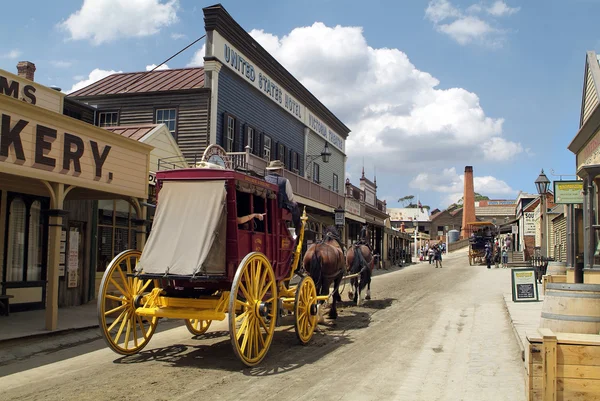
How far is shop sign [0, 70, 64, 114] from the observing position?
1128 cm

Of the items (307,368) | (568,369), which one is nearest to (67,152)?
(307,368)

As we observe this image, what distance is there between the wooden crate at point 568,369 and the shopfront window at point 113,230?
1137cm

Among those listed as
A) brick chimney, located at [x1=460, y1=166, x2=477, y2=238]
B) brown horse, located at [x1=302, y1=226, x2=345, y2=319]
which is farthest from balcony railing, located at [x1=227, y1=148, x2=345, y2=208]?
brick chimney, located at [x1=460, y1=166, x2=477, y2=238]

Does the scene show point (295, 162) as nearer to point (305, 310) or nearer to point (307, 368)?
point (305, 310)

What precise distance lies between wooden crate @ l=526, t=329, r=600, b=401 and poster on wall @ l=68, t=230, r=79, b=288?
A: 11.1m

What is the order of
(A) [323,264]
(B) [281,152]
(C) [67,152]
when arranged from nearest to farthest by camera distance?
1. (C) [67,152]
2. (A) [323,264]
3. (B) [281,152]

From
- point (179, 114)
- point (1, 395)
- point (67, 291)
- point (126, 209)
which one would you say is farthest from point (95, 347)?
point (179, 114)

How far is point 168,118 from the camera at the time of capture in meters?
19.2

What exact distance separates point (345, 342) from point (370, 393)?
9.78 feet

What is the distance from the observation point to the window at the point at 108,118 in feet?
65.5

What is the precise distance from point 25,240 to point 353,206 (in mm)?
20516

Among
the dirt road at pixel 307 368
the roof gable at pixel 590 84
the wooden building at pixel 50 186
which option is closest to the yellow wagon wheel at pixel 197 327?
the dirt road at pixel 307 368

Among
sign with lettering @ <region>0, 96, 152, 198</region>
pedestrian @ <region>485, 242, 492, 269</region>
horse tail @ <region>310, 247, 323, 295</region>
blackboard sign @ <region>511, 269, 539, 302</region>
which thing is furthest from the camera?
pedestrian @ <region>485, 242, 492, 269</region>

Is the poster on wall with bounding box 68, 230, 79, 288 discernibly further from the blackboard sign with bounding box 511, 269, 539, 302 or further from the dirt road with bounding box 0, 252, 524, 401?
the blackboard sign with bounding box 511, 269, 539, 302
